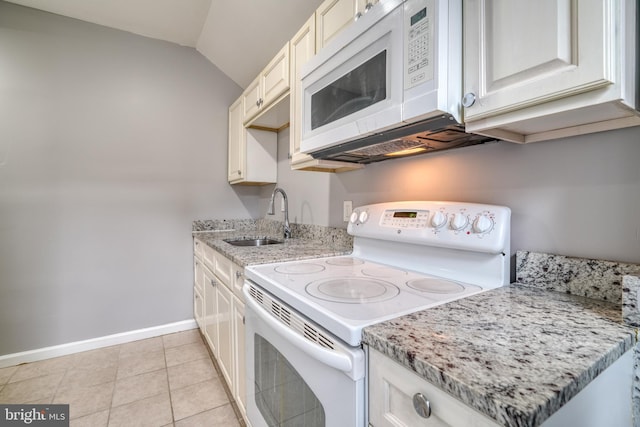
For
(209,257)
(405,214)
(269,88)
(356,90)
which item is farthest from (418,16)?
(209,257)

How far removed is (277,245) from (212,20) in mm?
1799

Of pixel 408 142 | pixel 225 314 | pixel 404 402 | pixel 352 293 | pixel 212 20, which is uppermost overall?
pixel 212 20

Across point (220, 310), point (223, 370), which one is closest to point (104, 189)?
point (220, 310)

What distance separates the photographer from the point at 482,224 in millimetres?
937

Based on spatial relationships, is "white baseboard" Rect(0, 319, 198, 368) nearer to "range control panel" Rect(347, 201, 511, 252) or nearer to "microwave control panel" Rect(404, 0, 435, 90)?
"range control panel" Rect(347, 201, 511, 252)

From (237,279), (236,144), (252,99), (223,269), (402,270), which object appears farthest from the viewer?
(236,144)

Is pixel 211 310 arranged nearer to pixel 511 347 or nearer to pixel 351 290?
pixel 351 290

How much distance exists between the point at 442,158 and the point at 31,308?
290 cm

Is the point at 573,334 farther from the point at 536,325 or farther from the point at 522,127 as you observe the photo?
Result: the point at 522,127

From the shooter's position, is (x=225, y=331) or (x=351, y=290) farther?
(x=225, y=331)

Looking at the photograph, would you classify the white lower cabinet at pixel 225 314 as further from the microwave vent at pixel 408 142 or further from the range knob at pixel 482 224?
the range knob at pixel 482 224

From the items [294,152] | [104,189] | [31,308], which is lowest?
[31,308]

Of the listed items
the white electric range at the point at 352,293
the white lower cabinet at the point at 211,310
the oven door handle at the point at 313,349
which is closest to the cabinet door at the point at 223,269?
the white lower cabinet at the point at 211,310

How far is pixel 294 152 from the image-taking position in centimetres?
162
